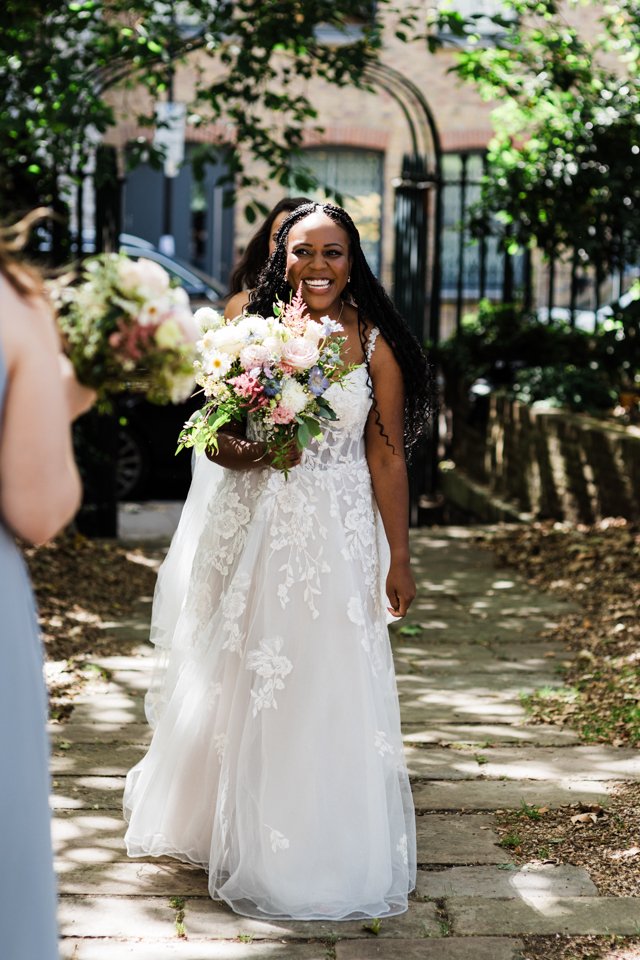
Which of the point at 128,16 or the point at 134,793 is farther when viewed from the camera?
the point at 128,16

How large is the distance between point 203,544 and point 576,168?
7.38 meters

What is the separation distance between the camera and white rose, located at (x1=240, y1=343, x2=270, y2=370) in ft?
12.3

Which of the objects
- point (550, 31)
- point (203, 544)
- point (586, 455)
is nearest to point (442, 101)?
point (550, 31)

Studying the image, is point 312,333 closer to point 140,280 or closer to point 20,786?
point 140,280

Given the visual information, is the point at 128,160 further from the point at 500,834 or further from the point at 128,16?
the point at 500,834

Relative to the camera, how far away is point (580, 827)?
4469 millimetres

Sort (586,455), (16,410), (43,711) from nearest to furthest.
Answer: (16,410)
(43,711)
(586,455)

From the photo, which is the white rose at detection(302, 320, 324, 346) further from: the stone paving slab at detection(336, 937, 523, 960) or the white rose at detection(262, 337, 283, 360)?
the stone paving slab at detection(336, 937, 523, 960)

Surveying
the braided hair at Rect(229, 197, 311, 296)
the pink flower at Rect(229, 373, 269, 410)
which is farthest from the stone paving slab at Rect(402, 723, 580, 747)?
the pink flower at Rect(229, 373, 269, 410)

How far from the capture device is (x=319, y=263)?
4160 mm

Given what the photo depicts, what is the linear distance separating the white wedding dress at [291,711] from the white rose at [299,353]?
284mm

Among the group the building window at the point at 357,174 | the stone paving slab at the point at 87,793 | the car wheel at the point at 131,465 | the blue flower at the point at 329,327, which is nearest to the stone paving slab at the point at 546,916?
the stone paving slab at the point at 87,793

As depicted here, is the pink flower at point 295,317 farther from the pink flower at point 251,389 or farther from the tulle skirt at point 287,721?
the tulle skirt at point 287,721

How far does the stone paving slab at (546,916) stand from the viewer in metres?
3.73
